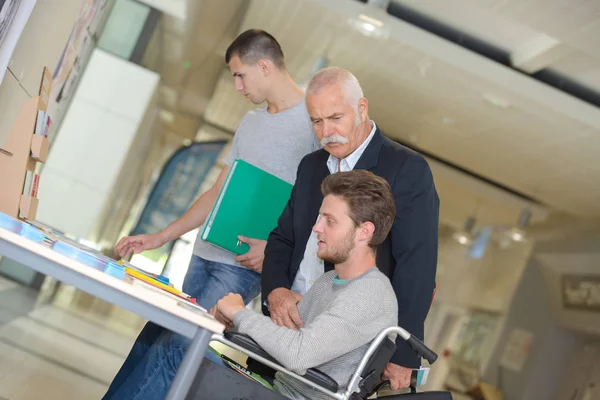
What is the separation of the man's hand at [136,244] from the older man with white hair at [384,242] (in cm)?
53

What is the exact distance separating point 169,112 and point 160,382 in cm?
929

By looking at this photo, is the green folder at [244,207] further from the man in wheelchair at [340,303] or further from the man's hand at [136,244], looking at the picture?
the man in wheelchair at [340,303]

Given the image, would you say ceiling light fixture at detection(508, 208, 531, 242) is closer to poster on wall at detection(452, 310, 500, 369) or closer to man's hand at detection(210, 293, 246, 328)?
poster on wall at detection(452, 310, 500, 369)

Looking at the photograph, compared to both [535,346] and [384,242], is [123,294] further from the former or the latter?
[535,346]

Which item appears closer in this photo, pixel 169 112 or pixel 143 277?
pixel 143 277

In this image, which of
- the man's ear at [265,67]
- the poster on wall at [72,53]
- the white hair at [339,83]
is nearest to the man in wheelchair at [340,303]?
the white hair at [339,83]

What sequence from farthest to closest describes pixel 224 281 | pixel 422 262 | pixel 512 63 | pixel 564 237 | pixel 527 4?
pixel 564 237 < pixel 512 63 < pixel 527 4 < pixel 224 281 < pixel 422 262

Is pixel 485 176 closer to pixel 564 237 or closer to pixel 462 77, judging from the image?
pixel 564 237

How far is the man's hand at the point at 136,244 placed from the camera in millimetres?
2904

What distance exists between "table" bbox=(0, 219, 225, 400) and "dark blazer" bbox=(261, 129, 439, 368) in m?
0.90

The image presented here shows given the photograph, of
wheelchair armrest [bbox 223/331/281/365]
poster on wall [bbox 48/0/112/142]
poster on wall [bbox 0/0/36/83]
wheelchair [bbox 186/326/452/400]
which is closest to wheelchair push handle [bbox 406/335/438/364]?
wheelchair [bbox 186/326/452/400]

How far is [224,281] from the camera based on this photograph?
116 inches

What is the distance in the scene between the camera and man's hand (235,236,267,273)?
296 cm

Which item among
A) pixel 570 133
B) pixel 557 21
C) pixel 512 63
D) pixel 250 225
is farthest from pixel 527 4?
pixel 250 225
